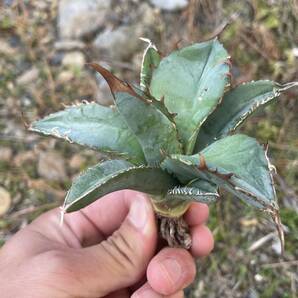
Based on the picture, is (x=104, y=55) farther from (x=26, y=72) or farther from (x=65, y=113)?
(x=65, y=113)

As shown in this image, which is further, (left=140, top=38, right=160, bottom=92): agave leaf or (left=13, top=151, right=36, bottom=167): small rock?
(left=13, top=151, right=36, bottom=167): small rock

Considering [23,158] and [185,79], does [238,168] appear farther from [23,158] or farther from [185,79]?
[23,158]

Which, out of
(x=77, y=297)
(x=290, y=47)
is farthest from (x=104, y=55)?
(x=77, y=297)

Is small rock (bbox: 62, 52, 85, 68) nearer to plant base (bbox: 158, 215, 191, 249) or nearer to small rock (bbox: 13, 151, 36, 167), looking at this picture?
small rock (bbox: 13, 151, 36, 167)

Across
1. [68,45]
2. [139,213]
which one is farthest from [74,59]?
[139,213]

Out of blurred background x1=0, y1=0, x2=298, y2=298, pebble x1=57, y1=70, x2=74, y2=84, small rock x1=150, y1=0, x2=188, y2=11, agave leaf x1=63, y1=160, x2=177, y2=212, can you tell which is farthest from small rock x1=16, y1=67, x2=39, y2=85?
agave leaf x1=63, y1=160, x2=177, y2=212

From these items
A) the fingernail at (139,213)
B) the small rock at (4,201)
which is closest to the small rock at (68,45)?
the small rock at (4,201)
